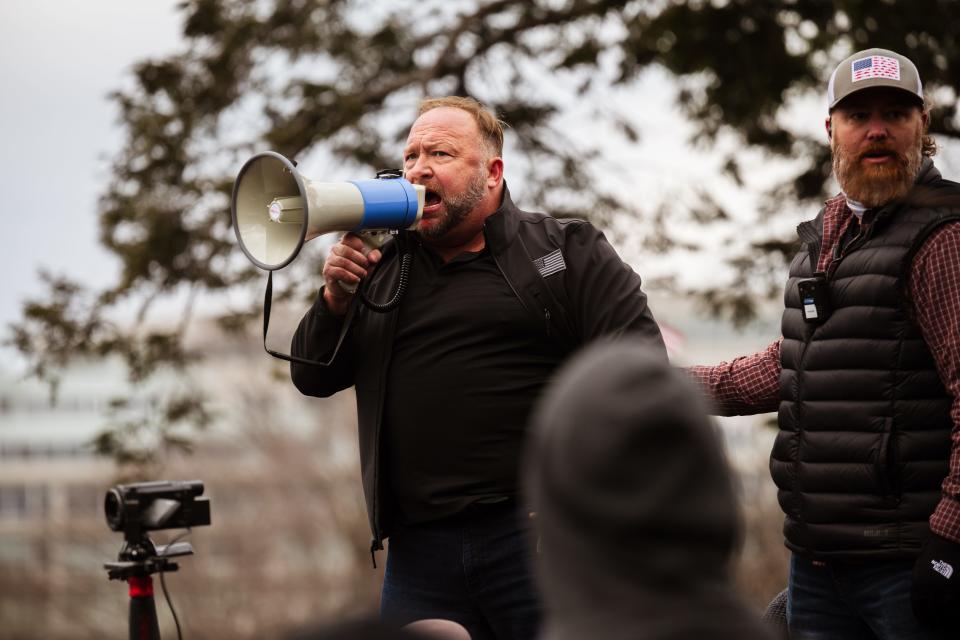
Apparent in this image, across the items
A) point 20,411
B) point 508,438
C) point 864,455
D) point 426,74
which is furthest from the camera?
point 20,411

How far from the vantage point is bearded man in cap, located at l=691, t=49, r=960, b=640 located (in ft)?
9.98

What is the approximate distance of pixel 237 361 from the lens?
36.4 m

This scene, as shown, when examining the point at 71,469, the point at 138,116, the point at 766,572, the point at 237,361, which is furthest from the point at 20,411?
the point at 138,116

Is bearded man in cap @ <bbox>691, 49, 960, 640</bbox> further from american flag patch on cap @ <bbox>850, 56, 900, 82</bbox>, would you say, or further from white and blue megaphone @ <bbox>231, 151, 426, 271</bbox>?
white and blue megaphone @ <bbox>231, 151, 426, 271</bbox>

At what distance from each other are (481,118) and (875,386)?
143cm

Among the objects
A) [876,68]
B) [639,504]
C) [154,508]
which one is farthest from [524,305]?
[639,504]

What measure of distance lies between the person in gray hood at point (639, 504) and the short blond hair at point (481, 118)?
2448 millimetres

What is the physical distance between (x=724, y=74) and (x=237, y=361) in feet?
97.0

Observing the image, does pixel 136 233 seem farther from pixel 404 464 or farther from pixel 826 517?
pixel 826 517

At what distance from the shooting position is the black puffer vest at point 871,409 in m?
3.10

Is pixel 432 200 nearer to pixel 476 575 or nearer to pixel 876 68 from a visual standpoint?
pixel 476 575

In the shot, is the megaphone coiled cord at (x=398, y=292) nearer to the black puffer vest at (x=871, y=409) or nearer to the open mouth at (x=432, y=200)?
the open mouth at (x=432, y=200)

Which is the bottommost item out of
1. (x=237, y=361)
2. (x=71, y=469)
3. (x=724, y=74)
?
(x=71, y=469)

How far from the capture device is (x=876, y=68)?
129 inches
